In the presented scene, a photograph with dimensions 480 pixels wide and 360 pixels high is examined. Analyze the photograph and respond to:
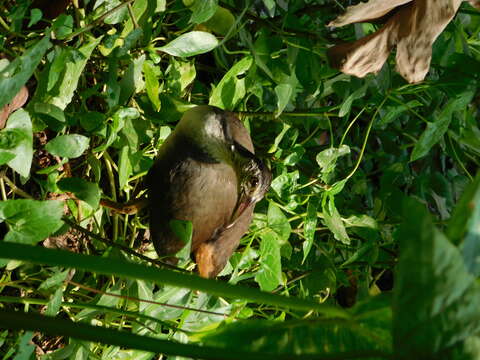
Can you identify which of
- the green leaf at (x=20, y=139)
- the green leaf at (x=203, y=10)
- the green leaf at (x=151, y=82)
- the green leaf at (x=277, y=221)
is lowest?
the green leaf at (x=277, y=221)

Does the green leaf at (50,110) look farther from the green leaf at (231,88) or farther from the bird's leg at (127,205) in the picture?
the green leaf at (231,88)

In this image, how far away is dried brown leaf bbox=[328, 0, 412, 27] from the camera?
87 centimetres

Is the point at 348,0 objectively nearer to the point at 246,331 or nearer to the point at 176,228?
the point at 176,228

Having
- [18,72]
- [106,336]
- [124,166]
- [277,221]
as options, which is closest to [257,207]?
[277,221]

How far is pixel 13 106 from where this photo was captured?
30.1 inches

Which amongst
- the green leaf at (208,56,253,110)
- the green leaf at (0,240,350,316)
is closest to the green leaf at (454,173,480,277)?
the green leaf at (0,240,350,316)

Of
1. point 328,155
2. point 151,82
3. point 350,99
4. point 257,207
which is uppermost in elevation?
point 151,82

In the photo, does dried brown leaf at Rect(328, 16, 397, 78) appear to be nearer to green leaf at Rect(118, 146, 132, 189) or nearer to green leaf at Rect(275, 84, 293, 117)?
green leaf at Rect(275, 84, 293, 117)

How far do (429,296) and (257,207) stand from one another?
791 millimetres

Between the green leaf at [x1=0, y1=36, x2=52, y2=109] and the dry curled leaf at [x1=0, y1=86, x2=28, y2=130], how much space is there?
73 mm

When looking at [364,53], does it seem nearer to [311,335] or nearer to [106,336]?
[311,335]

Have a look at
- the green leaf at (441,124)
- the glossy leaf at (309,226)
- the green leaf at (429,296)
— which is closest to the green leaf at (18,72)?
the green leaf at (429,296)

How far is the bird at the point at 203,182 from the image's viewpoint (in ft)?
2.75

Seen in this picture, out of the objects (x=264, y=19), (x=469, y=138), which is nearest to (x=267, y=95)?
(x=264, y=19)
